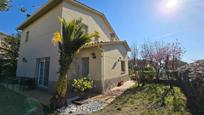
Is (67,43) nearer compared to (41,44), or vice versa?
(67,43)

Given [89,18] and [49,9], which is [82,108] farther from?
[49,9]

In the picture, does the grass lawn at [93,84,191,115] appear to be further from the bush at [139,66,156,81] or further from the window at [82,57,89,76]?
the window at [82,57,89,76]

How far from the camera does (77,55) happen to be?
14719 mm

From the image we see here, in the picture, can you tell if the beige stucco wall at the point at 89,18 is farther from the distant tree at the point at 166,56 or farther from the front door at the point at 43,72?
the distant tree at the point at 166,56

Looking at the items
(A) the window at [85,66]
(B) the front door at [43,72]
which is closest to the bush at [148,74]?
(A) the window at [85,66]

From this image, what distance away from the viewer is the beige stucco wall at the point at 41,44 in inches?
567

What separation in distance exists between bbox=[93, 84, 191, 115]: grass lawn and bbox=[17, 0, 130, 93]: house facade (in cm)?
367

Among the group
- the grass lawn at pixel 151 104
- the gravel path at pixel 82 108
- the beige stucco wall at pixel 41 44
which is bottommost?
the gravel path at pixel 82 108

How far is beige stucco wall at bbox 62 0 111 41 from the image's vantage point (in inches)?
573

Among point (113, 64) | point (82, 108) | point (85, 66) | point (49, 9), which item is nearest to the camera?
point (82, 108)

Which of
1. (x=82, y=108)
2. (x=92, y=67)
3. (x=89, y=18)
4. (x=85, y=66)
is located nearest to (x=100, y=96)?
(x=82, y=108)

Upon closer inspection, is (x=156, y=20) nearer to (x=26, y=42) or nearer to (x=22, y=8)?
(x=22, y=8)

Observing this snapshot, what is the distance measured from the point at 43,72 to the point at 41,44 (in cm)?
333

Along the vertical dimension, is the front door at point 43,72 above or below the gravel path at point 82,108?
above
